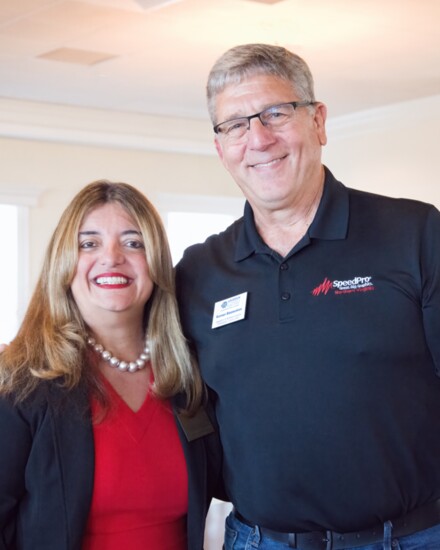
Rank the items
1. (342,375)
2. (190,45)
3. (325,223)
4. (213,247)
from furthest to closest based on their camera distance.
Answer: (190,45)
(213,247)
(325,223)
(342,375)

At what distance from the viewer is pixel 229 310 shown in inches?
94.3

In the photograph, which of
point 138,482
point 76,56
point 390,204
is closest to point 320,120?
point 390,204

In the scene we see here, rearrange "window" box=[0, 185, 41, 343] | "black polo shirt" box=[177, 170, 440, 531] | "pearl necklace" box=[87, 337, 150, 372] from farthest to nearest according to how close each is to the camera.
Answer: "window" box=[0, 185, 41, 343], "pearl necklace" box=[87, 337, 150, 372], "black polo shirt" box=[177, 170, 440, 531]

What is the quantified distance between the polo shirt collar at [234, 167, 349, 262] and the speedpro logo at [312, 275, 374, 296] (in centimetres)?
13

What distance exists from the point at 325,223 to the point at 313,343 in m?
0.31

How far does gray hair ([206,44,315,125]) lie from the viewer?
2391mm

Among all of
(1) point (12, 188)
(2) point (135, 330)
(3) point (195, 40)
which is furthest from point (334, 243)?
(1) point (12, 188)

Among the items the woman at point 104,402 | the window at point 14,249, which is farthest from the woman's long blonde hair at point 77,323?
the window at point 14,249

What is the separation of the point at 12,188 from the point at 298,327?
7921 millimetres

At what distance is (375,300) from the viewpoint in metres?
2.21

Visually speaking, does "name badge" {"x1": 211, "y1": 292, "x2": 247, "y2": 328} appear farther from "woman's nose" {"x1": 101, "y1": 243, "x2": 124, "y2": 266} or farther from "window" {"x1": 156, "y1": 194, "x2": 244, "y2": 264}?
"window" {"x1": 156, "y1": 194, "x2": 244, "y2": 264}

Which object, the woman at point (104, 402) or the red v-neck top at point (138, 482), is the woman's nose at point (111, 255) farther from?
the red v-neck top at point (138, 482)

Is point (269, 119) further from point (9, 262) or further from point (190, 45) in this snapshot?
point (9, 262)

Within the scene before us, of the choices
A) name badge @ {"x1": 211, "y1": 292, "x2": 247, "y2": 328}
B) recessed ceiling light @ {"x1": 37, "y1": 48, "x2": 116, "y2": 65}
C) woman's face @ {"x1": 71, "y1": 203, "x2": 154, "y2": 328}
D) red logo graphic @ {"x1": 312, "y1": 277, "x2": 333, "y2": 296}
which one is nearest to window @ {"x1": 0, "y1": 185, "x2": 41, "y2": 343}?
recessed ceiling light @ {"x1": 37, "y1": 48, "x2": 116, "y2": 65}
